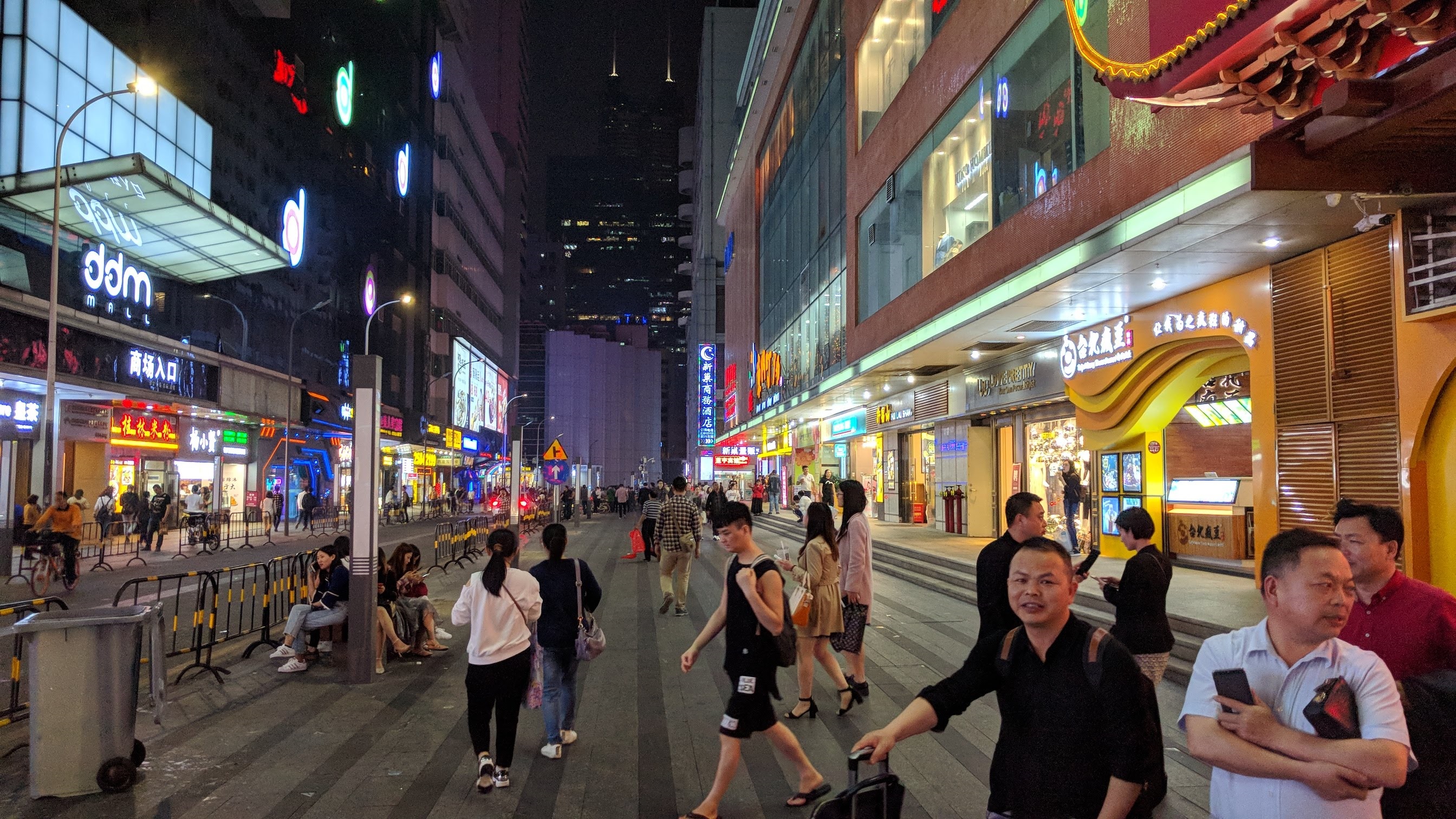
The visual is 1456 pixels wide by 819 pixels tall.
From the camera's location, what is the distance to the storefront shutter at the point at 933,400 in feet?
70.7

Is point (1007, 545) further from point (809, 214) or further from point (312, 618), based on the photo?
point (809, 214)

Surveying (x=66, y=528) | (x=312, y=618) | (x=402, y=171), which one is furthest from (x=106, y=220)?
(x=402, y=171)

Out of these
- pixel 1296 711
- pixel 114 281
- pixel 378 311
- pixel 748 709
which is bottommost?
pixel 748 709

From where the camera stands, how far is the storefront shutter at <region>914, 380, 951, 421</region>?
21.5m

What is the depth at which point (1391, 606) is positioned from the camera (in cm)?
296

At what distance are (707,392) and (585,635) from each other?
247 feet

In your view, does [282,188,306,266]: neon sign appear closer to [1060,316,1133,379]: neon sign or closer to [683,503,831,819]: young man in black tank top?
[1060,316,1133,379]: neon sign

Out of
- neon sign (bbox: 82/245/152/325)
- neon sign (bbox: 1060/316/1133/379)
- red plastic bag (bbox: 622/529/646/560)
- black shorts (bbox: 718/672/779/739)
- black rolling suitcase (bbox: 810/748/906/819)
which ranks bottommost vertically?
red plastic bag (bbox: 622/529/646/560)

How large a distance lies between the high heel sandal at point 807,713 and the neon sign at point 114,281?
75.4ft

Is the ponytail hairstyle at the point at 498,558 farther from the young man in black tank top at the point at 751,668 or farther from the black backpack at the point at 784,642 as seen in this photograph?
the black backpack at the point at 784,642

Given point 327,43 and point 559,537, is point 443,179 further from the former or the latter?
point 559,537

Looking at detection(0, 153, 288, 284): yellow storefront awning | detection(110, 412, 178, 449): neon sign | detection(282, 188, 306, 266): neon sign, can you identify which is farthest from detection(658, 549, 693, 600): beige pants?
detection(282, 188, 306, 266): neon sign

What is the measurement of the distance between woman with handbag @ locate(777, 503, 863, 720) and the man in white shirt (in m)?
4.42

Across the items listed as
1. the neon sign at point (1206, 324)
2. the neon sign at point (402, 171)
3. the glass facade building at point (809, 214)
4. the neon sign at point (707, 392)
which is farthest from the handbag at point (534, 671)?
the neon sign at point (707, 392)
